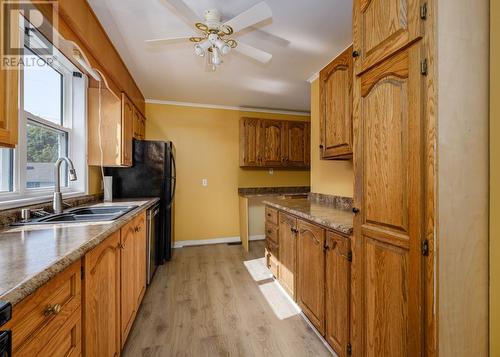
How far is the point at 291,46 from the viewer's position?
2184 mm

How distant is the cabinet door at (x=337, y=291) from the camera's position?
4.53ft

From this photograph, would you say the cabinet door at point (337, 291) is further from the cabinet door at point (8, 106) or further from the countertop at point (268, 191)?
the countertop at point (268, 191)

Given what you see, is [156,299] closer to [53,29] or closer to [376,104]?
[53,29]

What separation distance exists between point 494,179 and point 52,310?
5.73 ft

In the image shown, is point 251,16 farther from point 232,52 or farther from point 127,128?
point 127,128

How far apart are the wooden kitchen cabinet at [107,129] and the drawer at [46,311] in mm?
1860

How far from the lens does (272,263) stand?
2707mm

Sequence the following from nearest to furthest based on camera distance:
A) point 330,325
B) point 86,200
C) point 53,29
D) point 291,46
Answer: point 53,29 < point 330,325 < point 291,46 < point 86,200

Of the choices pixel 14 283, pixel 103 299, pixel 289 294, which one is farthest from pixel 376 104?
pixel 289 294

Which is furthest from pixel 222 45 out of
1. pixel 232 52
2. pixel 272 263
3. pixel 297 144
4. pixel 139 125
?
pixel 297 144

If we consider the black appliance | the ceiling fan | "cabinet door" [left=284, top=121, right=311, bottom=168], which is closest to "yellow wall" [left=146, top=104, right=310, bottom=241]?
"cabinet door" [left=284, top=121, right=311, bottom=168]

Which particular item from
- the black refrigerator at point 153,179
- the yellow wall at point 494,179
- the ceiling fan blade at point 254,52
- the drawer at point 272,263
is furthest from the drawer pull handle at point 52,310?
the black refrigerator at point 153,179

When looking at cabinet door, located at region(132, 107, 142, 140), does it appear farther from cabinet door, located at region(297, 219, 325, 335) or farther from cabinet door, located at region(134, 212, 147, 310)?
cabinet door, located at region(297, 219, 325, 335)

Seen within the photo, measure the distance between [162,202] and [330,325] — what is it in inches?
93.7
